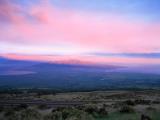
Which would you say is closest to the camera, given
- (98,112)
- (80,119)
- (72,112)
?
(80,119)

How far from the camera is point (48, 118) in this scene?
21.0 metres

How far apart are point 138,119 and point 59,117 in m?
5.80

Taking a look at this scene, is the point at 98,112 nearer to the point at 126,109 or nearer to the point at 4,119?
the point at 126,109

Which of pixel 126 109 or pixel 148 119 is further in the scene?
pixel 126 109

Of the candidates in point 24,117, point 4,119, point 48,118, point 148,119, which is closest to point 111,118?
point 148,119

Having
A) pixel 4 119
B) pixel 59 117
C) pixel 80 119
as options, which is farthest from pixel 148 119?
pixel 4 119

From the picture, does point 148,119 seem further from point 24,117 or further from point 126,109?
point 24,117

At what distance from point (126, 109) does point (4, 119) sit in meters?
11.2

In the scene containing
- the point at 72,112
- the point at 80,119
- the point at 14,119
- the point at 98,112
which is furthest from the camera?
the point at 98,112

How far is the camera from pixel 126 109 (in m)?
26.8

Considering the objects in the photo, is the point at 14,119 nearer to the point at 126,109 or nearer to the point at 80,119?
the point at 80,119

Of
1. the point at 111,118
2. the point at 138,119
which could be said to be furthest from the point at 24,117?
the point at 138,119

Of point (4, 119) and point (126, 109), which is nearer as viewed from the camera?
point (4, 119)

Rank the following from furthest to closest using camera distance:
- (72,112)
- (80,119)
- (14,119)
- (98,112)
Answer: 1. (98,112)
2. (72,112)
3. (14,119)
4. (80,119)
